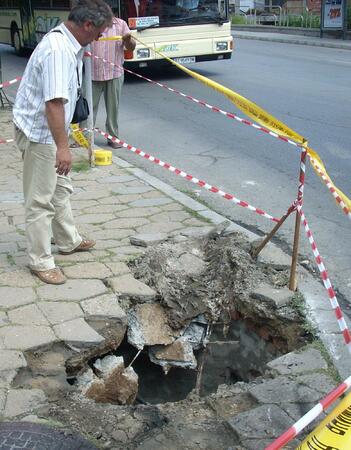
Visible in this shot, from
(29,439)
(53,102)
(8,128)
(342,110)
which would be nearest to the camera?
(29,439)

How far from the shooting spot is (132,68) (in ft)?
49.9

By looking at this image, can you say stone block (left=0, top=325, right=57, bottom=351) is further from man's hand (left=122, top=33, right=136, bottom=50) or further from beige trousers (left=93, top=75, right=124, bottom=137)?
man's hand (left=122, top=33, right=136, bottom=50)

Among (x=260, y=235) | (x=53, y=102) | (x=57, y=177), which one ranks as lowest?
(x=260, y=235)

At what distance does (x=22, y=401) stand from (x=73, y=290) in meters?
1.26

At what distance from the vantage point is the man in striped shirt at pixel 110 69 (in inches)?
331

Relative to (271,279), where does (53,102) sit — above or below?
above

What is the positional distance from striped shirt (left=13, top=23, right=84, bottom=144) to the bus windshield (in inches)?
384

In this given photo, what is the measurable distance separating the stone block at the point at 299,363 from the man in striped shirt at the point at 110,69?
5.59 meters

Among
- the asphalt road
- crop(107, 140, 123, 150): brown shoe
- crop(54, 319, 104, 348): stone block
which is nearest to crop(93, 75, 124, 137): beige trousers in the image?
crop(107, 140, 123, 150): brown shoe

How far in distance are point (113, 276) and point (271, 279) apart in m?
1.17

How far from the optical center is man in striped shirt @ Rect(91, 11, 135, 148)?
8.40 m

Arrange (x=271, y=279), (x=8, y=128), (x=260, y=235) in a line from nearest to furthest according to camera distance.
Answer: (x=271, y=279)
(x=260, y=235)
(x=8, y=128)

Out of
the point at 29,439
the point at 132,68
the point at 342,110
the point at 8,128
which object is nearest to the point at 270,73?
the point at 132,68

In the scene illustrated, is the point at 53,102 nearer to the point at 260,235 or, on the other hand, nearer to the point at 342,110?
the point at 260,235
